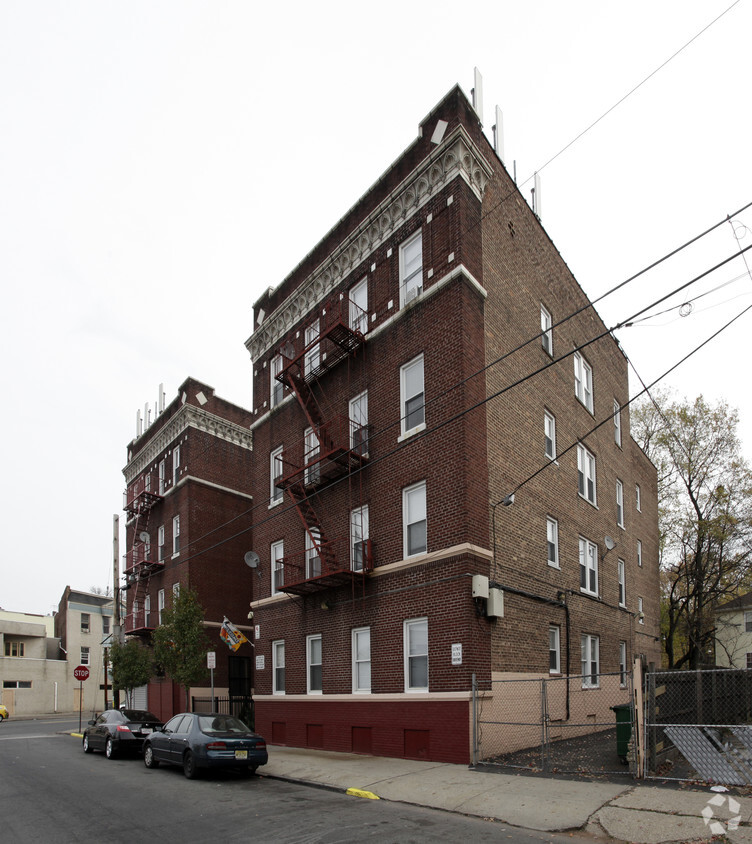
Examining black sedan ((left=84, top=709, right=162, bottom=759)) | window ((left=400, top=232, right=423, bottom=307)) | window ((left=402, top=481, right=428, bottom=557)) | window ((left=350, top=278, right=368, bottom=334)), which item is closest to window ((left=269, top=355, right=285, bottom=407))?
window ((left=350, top=278, right=368, bottom=334))

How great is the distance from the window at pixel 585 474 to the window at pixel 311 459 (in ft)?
27.2

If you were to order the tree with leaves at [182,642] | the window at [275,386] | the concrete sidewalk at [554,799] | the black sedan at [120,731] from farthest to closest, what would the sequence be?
the tree with leaves at [182,642]
the window at [275,386]
the black sedan at [120,731]
the concrete sidewalk at [554,799]

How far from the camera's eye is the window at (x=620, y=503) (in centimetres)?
Answer: 2802

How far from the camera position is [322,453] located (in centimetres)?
1964

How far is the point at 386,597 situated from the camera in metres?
17.5

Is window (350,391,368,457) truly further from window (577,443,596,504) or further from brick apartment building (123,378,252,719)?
brick apartment building (123,378,252,719)

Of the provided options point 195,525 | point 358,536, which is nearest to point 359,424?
point 358,536

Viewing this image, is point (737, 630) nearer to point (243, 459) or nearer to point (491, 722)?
point (243, 459)

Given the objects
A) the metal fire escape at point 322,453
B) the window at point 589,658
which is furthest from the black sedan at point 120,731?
the window at point 589,658

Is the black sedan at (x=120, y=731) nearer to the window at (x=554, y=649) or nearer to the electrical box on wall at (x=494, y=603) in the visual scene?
the electrical box on wall at (x=494, y=603)

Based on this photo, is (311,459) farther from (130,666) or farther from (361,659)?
(130,666)

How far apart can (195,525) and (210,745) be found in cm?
1784

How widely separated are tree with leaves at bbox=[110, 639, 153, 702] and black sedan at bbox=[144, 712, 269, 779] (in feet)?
48.9

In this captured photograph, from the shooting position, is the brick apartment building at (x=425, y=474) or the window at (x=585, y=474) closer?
the brick apartment building at (x=425, y=474)
